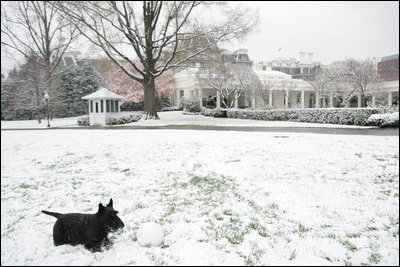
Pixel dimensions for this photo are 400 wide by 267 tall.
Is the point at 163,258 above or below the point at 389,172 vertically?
below

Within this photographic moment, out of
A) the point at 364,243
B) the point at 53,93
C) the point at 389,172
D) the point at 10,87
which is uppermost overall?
the point at 53,93

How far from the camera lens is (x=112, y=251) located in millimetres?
2658

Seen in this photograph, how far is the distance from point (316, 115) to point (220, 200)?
712 centimetres

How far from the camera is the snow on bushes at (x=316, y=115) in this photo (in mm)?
7867

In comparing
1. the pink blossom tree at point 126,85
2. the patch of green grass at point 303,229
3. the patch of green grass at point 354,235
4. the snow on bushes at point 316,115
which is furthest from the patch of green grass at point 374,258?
the pink blossom tree at point 126,85

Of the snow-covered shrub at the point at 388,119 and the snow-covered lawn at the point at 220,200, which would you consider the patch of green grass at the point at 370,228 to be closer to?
the snow-covered lawn at the point at 220,200

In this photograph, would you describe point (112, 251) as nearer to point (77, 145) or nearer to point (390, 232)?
point (390, 232)

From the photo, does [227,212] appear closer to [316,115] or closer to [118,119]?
[316,115]

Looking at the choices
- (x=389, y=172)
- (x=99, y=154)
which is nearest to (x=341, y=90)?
(x=389, y=172)

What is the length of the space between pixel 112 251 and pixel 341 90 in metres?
5.55

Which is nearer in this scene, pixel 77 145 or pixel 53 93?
pixel 77 145

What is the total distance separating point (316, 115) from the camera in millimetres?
9508

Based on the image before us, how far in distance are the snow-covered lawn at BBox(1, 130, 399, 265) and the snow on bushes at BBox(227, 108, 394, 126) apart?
1084 millimetres

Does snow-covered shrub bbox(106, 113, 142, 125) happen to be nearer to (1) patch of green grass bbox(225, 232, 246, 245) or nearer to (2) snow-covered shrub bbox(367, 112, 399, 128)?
(2) snow-covered shrub bbox(367, 112, 399, 128)
